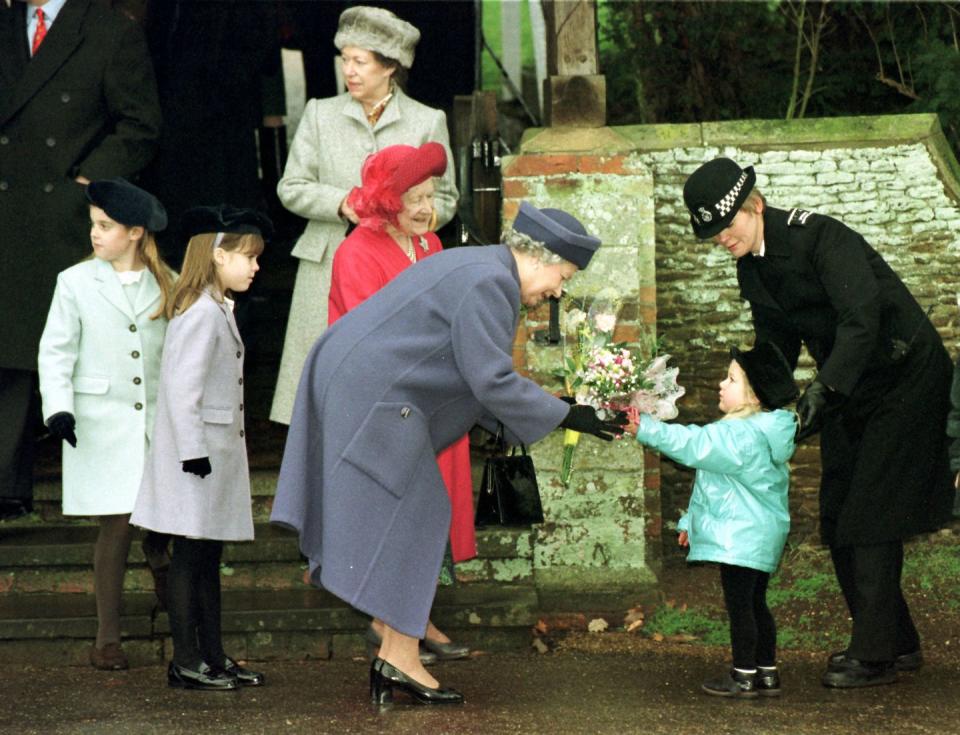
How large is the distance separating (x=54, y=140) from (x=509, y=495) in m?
2.78

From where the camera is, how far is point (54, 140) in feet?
23.9

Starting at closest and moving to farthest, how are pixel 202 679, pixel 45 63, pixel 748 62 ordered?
1. pixel 202 679
2. pixel 45 63
3. pixel 748 62

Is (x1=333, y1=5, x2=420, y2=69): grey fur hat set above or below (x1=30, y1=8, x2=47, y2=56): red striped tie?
below

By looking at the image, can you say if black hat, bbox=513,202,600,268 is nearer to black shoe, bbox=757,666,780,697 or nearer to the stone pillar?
black shoe, bbox=757,666,780,697

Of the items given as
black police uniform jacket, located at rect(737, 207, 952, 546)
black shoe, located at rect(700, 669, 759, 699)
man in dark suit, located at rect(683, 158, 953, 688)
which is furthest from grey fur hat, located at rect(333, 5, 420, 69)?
black shoe, located at rect(700, 669, 759, 699)

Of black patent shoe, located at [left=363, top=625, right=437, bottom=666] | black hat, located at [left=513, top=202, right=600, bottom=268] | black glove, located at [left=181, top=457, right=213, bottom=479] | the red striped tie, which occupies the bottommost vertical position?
black patent shoe, located at [left=363, top=625, right=437, bottom=666]

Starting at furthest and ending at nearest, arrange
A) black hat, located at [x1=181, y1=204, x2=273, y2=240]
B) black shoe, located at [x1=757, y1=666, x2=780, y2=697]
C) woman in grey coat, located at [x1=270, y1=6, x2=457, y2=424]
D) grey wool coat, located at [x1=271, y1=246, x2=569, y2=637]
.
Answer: woman in grey coat, located at [x1=270, y1=6, x2=457, y2=424] → black hat, located at [x1=181, y1=204, x2=273, y2=240] → black shoe, located at [x1=757, y1=666, x2=780, y2=697] → grey wool coat, located at [x1=271, y1=246, x2=569, y2=637]

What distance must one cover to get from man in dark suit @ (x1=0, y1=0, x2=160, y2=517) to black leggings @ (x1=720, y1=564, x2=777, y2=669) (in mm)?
3181

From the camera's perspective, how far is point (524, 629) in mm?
7016

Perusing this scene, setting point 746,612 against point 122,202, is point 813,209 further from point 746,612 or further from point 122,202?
point 122,202

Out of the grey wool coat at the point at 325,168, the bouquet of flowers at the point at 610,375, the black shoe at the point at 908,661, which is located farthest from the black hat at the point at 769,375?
the grey wool coat at the point at 325,168

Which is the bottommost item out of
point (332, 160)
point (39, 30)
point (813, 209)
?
point (813, 209)

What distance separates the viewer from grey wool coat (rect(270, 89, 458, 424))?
694 centimetres

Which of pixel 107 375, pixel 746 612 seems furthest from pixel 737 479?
pixel 107 375
